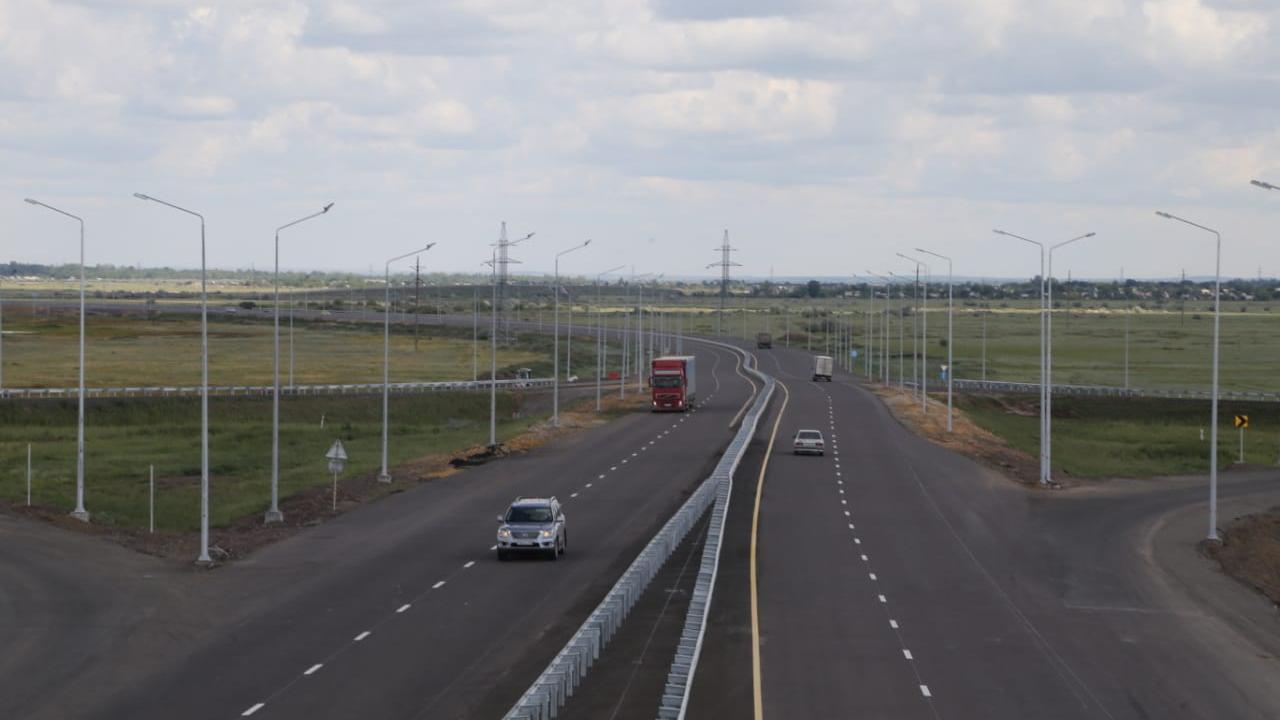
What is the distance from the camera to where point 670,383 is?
295ft

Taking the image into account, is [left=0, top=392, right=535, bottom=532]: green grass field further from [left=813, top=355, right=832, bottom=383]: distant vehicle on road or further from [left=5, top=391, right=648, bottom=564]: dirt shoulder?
[left=813, top=355, right=832, bottom=383]: distant vehicle on road

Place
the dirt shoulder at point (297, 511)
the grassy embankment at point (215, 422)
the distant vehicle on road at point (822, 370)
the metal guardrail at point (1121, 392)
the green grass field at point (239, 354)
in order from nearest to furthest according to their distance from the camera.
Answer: the dirt shoulder at point (297, 511) → the grassy embankment at point (215, 422) → the metal guardrail at point (1121, 392) → the green grass field at point (239, 354) → the distant vehicle on road at point (822, 370)

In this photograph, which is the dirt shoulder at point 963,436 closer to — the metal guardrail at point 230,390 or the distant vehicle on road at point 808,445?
the distant vehicle on road at point 808,445

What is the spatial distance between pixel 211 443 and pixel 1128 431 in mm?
56423

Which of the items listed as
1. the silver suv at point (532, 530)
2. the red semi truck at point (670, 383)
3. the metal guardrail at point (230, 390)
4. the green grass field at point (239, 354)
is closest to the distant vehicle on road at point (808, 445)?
the red semi truck at point (670, 383)

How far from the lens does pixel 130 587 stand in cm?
3531

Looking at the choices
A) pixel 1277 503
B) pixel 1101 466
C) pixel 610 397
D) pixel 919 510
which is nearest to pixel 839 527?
pixel 919 510

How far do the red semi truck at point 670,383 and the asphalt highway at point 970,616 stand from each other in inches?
1214

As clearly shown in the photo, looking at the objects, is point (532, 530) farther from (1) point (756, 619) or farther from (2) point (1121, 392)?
(2) point (1121, 392)

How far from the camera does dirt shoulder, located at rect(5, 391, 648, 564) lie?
4134cm

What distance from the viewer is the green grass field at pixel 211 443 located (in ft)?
181

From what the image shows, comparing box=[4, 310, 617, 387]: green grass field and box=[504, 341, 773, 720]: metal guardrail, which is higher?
box=[4, 310, 617, 387]: green grass field

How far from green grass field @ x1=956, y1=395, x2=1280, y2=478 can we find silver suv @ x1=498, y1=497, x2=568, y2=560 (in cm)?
3399

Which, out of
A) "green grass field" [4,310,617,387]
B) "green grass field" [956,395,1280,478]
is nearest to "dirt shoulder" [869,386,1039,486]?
"green grass field" [956,395,1280,478]
